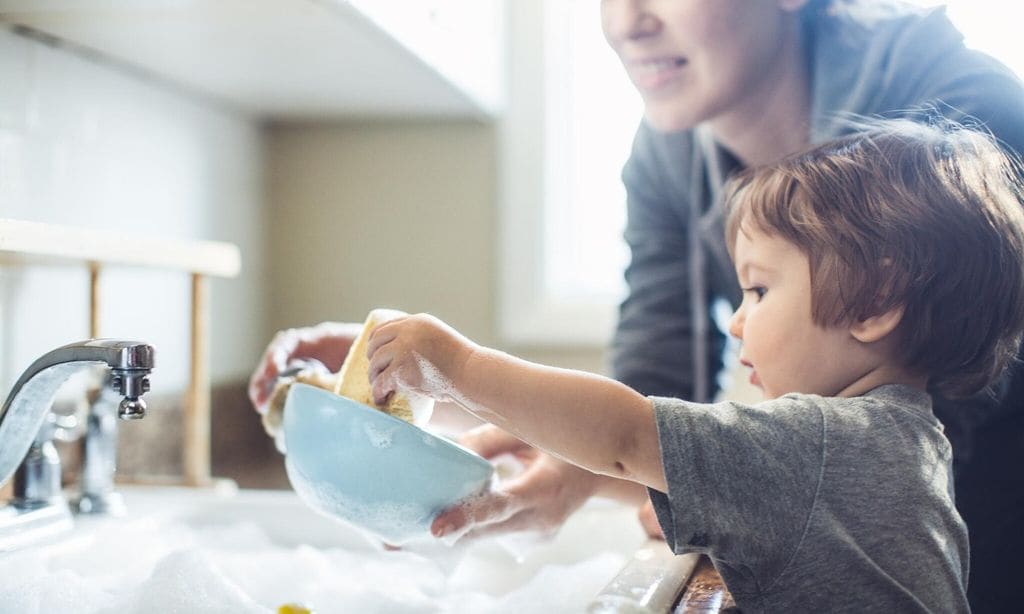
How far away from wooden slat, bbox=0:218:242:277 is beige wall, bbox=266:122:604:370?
0.54 metres

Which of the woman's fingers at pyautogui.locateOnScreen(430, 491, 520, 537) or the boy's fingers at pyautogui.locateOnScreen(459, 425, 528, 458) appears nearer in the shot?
the woman's fingers at pyautogui.locateOnScreen(430, 491, 520, 537)

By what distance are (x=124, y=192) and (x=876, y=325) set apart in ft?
2.98

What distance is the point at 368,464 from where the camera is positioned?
0.64 meters

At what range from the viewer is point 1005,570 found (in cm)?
93

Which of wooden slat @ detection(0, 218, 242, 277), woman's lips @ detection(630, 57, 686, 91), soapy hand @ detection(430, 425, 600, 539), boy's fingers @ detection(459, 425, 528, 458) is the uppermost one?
woman's lips @ detection(630, 57, 686, 91)

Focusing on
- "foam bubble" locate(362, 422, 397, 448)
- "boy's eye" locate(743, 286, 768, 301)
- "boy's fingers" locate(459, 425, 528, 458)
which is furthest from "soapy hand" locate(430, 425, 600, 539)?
"boy's eye" locate(743, 286, 768, 301)

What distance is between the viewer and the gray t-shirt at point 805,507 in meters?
0.61

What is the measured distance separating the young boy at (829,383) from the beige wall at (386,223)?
899 millimetres

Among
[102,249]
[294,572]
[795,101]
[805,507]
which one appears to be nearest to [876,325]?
[805,507]

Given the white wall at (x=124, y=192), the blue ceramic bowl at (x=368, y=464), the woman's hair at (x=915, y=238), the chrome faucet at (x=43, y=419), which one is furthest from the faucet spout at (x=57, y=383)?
the woman's hair at (x=915, y=238)

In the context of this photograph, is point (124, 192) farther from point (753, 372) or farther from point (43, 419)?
point (753, 372)

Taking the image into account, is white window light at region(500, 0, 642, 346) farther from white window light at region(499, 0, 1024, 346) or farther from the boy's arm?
the boy's arm

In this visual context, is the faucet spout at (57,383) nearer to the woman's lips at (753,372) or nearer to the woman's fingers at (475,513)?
the woman's fingers at (475,513)

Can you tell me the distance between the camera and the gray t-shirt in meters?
0.61
